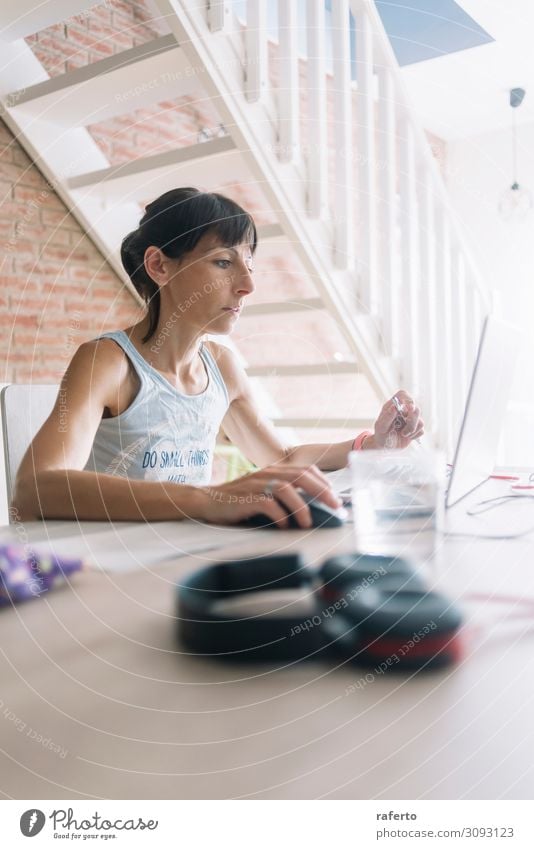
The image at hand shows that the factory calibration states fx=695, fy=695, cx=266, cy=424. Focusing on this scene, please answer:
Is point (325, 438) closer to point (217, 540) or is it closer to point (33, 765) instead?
point (217, 540)

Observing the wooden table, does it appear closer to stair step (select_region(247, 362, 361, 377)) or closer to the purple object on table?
the purple object on table

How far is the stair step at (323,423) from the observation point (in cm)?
159

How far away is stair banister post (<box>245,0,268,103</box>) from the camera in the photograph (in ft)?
3.42

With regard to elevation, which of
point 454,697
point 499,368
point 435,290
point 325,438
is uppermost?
point 454,697

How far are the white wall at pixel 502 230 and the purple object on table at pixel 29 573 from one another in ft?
7.85

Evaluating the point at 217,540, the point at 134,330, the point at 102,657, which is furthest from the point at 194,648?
the point at 134,330

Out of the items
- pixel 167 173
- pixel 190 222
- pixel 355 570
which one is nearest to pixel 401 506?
pixel 355 570

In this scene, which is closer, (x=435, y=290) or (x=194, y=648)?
(x=194, y=648)

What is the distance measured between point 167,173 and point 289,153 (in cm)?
23

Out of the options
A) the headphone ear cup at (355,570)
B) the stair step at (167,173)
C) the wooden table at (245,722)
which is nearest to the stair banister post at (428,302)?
the stair step at (167,173)

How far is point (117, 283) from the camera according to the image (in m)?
1.57

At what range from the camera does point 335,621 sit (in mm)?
314

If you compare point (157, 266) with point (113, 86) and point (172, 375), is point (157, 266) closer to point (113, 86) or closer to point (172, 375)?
point (172, 375)
